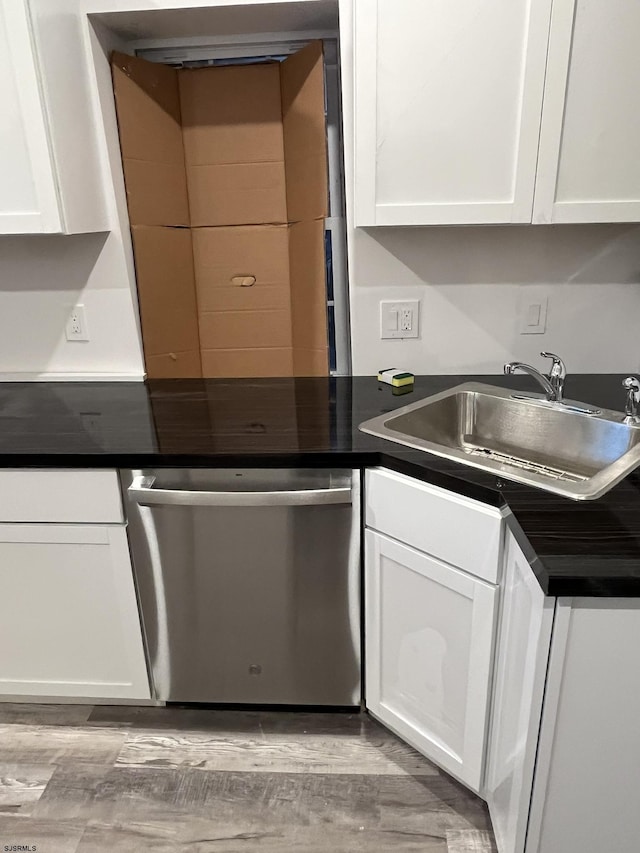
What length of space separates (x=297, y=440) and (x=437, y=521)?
0.38 metres

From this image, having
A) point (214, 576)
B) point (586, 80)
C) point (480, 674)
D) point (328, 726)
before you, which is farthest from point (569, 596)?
point (586, 80)

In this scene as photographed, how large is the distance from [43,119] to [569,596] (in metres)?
1.56

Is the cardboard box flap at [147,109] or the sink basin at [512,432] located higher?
the cardboard box flap at [147,109]

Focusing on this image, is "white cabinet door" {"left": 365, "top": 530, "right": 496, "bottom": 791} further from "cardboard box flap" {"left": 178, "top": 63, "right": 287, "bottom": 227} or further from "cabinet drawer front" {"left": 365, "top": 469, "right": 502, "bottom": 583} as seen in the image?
"cardboard box flap" {"left": 178, "top": 63, "right": 287, "bottom": 227}

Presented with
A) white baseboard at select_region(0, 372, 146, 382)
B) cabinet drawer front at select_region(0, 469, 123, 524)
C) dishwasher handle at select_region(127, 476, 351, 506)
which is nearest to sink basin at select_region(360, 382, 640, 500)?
dishwasher handle at select_region(127, 476, 351, 506)

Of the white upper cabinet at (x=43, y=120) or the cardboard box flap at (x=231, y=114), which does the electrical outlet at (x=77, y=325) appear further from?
the cardboard box flap at (x=231, y=114)

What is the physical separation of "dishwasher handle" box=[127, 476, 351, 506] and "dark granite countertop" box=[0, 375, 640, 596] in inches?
2.5

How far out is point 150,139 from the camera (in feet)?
5.92

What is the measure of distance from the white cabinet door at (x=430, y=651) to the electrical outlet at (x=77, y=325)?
1.15 m

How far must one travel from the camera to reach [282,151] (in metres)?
1.84

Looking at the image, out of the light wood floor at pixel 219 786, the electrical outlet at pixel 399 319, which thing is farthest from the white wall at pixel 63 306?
the light wood floor at pixel 219 786

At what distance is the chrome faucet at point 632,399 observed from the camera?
1.41m

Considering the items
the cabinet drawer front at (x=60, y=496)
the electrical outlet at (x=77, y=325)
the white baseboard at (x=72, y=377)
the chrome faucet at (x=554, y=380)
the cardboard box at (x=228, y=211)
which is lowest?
the cabinet drawer front at (x=60, y=496)

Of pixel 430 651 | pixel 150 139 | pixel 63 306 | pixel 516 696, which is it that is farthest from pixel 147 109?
pixel 516 696
